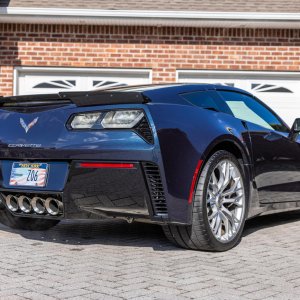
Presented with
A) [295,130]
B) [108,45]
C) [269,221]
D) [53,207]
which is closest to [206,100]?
[295,130]

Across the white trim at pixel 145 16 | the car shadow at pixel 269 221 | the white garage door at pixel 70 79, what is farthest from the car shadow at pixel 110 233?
the white garage door at pixel 70 79

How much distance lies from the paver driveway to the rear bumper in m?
0.34

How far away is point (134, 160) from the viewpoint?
3.92 meters

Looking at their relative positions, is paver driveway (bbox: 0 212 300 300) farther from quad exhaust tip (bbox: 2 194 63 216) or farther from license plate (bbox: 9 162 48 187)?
license plate (bbox: 9 162 48 187)

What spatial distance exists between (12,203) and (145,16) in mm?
6427

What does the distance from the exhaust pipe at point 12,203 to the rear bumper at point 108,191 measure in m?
0.26

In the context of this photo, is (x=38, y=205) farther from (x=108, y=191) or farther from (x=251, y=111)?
(x=251, y=111)

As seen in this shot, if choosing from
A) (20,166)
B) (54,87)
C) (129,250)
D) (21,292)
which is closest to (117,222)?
(129,250)

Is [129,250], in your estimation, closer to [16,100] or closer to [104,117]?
[104,117]

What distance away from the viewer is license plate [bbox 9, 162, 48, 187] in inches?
164

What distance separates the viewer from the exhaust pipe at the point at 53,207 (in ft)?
13.8

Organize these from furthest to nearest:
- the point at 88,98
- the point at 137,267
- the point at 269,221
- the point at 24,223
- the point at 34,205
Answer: the point at 269,221 → the point at 24,223 → the point at 34,205 → the point at 88,98 → the point at 137,267

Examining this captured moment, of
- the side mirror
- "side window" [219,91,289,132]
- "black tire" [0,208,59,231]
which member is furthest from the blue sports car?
the side mirror

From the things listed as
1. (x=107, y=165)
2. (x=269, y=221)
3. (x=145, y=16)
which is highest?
(x=145, y=16)
